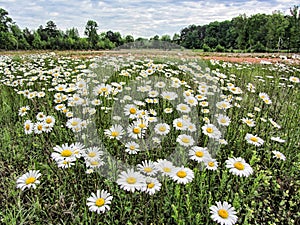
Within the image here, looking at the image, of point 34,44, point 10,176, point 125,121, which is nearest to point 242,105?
point 125,121

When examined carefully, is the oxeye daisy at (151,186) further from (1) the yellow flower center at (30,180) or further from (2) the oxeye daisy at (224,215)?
(1) the yellow flower center at (30,180)

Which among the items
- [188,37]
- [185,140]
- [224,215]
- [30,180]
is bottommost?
[224,215]

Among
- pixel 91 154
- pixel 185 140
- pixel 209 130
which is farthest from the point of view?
pixel 209 130

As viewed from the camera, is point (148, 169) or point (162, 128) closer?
point (148, 169)

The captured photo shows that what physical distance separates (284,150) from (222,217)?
182 centimetres

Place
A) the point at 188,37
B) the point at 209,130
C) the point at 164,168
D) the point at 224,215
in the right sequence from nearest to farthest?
the point at 224,215 < the point at 164,168 < the point at 209,130 < the point at 188,37

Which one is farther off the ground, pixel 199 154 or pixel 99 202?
pixel 199 154

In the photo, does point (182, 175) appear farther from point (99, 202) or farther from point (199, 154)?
point (99, 202)

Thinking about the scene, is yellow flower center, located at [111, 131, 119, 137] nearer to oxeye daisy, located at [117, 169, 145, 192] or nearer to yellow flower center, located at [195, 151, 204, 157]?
oxeye daisy, located at [117, 169, 145, 192]

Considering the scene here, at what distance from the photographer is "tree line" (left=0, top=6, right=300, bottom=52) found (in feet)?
95.2

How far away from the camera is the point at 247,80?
527cm

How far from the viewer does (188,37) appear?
130 ft

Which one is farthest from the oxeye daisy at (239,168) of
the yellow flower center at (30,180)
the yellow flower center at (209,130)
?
the yellow flower center at (30,180)

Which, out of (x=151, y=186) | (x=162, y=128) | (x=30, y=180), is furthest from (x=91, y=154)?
(x=162, y=128)
